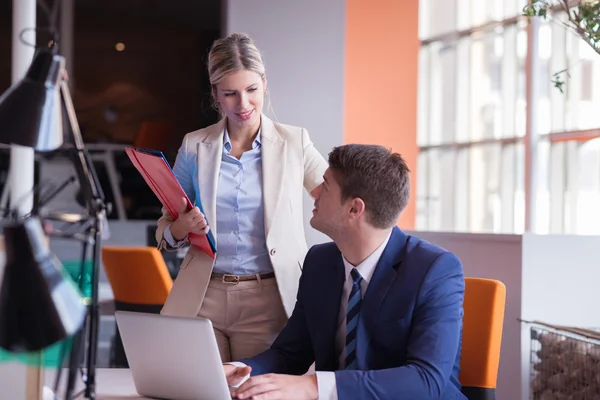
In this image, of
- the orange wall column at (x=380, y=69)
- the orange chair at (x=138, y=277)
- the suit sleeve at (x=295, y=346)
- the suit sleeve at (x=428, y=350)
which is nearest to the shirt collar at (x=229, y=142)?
the suit sleeve at (x=295, y=346)

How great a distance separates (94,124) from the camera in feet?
21.2

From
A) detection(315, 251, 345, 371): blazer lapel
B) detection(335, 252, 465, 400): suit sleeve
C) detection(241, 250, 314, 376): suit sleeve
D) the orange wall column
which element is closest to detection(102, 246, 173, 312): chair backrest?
detection(241, 250, 314, 376): suit sleeve

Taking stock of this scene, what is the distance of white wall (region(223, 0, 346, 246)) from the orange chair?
3.80 feet

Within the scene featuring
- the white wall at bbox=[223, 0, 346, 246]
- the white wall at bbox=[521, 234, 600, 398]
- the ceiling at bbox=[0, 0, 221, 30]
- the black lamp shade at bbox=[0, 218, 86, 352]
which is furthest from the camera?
the ceiling at bbox=[0, 0, 221, 30]

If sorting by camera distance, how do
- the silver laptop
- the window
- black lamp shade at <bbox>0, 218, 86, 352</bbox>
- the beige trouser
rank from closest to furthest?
black lamp shade at <bbox>0, 218, 86, 352</bbox>, the silver laptop, the beige trouser, the window

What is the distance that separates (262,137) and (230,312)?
18.1 inches

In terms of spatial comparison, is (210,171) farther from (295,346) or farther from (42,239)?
(42,239)

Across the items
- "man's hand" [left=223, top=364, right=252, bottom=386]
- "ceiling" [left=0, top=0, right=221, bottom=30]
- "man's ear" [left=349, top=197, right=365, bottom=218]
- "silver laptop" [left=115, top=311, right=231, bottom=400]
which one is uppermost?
"ceiling" [left=0, top=0, right=221, bottom=30]

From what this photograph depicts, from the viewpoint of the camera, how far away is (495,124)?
8.89 metres

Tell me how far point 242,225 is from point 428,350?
0.67 meters

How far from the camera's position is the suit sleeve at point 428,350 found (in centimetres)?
171

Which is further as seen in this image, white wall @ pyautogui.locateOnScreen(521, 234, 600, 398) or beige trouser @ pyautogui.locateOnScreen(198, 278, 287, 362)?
white wall @ pyautogui.locateOnScreen(521, 234, 600, 398)

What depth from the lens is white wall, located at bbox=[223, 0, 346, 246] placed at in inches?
160

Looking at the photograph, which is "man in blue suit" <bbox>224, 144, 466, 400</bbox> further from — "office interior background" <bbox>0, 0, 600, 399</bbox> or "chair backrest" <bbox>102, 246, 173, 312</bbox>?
"chair backrest" <bbox>102, 246, 173, 312</bbox>
